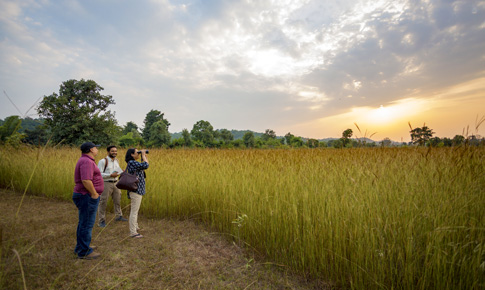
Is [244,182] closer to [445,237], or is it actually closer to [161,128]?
[445,237]

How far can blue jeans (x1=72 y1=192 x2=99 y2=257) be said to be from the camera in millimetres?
3254

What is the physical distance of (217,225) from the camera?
4.50 m

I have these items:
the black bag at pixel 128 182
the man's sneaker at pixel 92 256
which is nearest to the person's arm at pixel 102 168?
the black bag at pixel 128 182

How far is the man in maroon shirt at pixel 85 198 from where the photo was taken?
3.20m

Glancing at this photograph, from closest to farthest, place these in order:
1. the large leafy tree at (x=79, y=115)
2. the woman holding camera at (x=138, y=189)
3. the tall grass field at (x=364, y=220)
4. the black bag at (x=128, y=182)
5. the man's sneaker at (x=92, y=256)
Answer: the tall grass field at (x=364, y=220), the man's sneaker at (x=92, y=256), the black bag at (x=128, y=182), the woman holding camera at (x=138, y=189), the large leafy tree at (x=79, y=115)

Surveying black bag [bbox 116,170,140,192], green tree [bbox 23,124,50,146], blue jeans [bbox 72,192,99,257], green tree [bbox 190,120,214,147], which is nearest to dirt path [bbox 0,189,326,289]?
blue jeans [bbox 72,192,99,257]

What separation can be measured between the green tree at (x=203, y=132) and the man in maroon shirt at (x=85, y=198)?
55987mm

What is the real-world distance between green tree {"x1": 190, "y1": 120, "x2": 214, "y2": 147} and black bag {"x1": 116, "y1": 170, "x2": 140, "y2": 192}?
182 ft

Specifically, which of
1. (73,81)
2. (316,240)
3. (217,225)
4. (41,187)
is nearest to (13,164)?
(41,187)

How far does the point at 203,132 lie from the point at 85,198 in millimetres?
59353

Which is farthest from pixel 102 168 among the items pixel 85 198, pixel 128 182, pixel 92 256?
pixel 92 256

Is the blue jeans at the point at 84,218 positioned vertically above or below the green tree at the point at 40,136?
below

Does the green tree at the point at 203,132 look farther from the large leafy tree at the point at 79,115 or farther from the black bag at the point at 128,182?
the black bag at the point at 128,182

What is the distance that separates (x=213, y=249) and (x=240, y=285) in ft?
3.32
